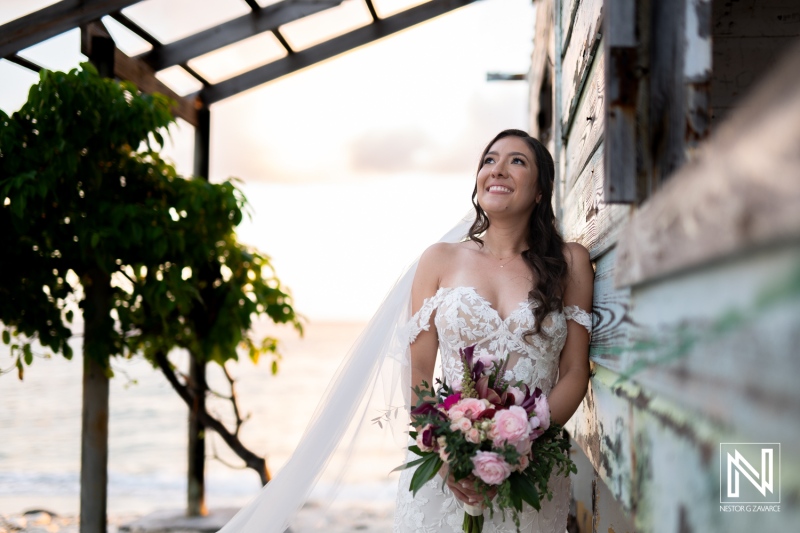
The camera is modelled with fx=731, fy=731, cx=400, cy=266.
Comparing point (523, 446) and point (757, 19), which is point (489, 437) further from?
point (757, 19)

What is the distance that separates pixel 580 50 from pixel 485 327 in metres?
1.01

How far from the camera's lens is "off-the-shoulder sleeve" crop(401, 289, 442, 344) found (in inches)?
106

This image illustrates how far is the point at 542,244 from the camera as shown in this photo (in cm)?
266

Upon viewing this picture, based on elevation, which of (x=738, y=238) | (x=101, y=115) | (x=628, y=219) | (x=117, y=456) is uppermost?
(x=101, y=115)

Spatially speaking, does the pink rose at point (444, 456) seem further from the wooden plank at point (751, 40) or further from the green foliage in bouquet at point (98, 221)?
the green foliage in bouquet at point (98, 221)

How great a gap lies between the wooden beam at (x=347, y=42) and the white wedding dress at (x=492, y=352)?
12.7 ft

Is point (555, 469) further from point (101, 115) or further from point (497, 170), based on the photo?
point (101, 115)

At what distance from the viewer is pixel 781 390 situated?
0.62 meters

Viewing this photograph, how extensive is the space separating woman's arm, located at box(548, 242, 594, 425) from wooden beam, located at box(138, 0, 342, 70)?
11.7 ft

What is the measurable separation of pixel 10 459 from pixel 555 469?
1479 centimetres

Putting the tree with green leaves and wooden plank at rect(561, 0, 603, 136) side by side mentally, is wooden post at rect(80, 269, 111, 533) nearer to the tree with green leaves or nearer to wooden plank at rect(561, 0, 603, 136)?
the tree with green leaves

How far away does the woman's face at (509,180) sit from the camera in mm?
2701

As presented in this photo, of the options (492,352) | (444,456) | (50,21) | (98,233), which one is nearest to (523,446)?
(444,456)

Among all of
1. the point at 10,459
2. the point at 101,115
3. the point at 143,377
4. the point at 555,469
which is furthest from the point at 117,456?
the point at 555,469
